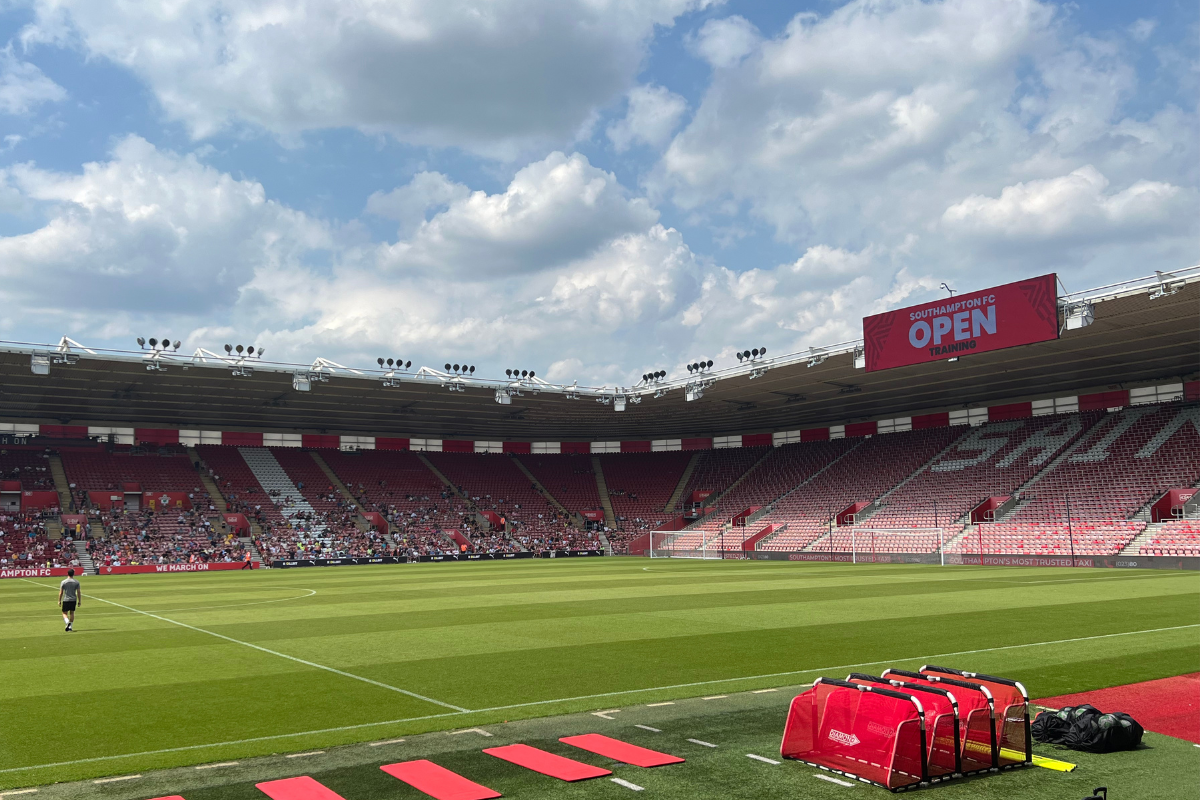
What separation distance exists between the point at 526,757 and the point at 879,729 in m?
3.79

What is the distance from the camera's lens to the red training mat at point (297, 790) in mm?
8508

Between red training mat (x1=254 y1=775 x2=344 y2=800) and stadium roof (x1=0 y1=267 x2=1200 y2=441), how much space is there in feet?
121

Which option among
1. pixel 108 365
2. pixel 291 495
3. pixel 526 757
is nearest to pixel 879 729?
pixel 526 757

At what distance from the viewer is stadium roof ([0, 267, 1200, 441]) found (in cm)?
4453

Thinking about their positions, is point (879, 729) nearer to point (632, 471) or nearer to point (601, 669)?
point (601, 669)

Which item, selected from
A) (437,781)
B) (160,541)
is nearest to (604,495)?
(160,541)

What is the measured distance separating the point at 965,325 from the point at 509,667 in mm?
32969

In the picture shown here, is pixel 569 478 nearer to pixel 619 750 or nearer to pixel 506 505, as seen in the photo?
pixel 506 505

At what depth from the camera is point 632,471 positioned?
81.3m

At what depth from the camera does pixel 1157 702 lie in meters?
12.2

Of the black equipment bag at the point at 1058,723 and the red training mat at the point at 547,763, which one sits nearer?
the red training mat at the point at 547,763

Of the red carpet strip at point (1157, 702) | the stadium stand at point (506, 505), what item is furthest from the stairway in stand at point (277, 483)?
the red carpet strip at point (1157, 702)

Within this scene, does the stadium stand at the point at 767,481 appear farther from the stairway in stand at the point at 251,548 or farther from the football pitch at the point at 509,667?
the football pitch at the point at 509,667

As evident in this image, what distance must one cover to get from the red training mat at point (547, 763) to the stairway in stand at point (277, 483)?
5476 centimetres
